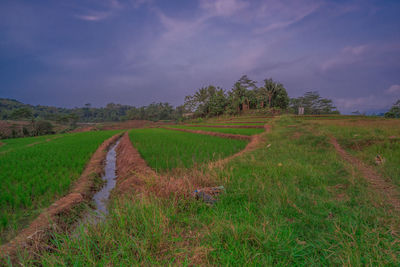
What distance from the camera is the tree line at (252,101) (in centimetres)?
3419

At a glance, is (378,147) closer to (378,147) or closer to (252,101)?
(378,147)

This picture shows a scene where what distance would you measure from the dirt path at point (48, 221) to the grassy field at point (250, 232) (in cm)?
32

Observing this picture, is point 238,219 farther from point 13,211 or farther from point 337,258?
point 13,211

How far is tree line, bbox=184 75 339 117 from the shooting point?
112 ft

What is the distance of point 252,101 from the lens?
3731cm

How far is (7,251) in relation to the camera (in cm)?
192

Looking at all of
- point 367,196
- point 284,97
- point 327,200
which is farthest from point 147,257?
point 284,97

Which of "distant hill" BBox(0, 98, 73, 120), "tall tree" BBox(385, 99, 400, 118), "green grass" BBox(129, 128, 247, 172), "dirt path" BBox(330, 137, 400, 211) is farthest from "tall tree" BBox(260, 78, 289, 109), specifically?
"distant hill" BBox(0, 98, 73, 120)

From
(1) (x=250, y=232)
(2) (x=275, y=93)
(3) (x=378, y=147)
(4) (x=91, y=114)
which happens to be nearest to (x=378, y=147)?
(3) (x=378, y=147)

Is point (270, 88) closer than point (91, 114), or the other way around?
point (270, 88)

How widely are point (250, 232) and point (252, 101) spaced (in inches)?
1529

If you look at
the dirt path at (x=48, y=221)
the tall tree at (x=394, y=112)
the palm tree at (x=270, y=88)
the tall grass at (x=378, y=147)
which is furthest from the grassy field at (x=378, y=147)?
the palm tree at (x=270, y=88)

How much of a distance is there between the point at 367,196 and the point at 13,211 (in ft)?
22.7

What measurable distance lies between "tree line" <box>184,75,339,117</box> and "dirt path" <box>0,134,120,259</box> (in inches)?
1275
